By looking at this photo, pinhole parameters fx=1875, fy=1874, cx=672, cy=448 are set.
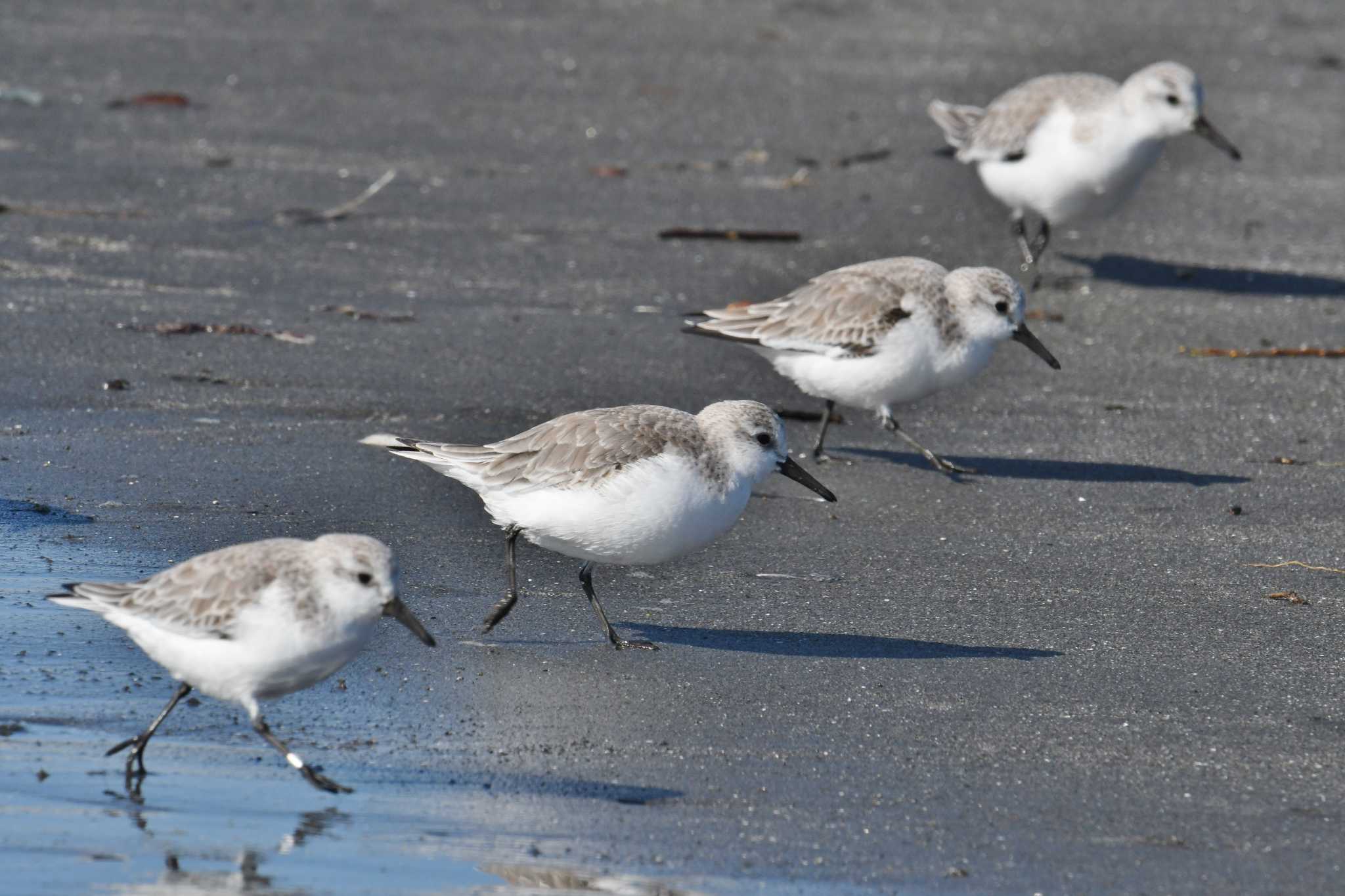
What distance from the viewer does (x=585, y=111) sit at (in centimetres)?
1420

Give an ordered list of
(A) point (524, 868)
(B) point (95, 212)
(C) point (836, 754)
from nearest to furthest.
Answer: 1. (A) point (524, 868)
2. (C) point (836, 754)
3. (B) point (95, 212)

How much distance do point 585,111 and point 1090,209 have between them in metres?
4.10

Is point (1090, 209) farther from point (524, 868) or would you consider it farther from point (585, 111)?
point (524, 868)

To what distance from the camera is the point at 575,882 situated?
15.1 feet

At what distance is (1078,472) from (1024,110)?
4.28 m

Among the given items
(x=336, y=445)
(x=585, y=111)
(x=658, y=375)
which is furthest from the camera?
(x=585, y=111)

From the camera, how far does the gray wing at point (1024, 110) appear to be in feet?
39.7

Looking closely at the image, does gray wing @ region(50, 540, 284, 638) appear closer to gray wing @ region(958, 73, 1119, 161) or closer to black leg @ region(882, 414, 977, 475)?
black leg @ region(882, 414, 977, 475)

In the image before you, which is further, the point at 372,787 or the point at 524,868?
the point at 372,787

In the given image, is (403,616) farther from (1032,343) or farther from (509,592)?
(1032,343)

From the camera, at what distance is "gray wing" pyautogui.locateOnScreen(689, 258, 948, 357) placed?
8.79 meters

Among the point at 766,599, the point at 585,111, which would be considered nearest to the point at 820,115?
the point at 585,111

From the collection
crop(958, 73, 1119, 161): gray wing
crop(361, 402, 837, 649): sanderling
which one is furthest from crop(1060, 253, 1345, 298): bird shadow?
crop(361, 402, 837, 649): sanderling

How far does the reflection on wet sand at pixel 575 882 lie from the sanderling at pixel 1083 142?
8050mm
